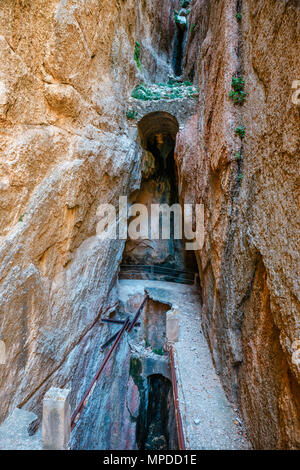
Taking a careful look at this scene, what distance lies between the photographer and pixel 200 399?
5195mm

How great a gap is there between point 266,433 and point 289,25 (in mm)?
6092

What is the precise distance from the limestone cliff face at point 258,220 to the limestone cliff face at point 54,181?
11.9ft

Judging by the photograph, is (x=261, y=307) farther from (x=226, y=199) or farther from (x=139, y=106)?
(x=139, y=106)

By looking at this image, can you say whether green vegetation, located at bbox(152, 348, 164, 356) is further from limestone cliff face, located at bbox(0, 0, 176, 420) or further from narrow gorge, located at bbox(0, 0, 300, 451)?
limestone cliff face, located at bbox(0, 0, 176, 420)

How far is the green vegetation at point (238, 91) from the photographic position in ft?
17.1

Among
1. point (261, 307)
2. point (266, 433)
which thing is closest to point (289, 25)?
point (261, 307)

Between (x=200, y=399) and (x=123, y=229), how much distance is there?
21.8 ft

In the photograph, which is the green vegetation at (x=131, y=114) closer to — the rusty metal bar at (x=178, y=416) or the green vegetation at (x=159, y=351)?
the rusty metal bar at (x=178, y=416)

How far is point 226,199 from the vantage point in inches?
215

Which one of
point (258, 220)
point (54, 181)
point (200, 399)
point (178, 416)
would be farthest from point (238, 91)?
point (178, 416)

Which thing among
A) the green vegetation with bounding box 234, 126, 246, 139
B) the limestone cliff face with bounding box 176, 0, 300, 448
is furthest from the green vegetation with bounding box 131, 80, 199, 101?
the green vegetation with bounding box 234, 126, 246, 139

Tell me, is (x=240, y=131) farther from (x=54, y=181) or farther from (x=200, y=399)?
(x=200, y=399)

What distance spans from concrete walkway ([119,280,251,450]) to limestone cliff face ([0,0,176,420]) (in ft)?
10.2

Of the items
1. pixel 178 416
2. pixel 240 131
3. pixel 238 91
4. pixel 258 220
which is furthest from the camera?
pixel 238 91
